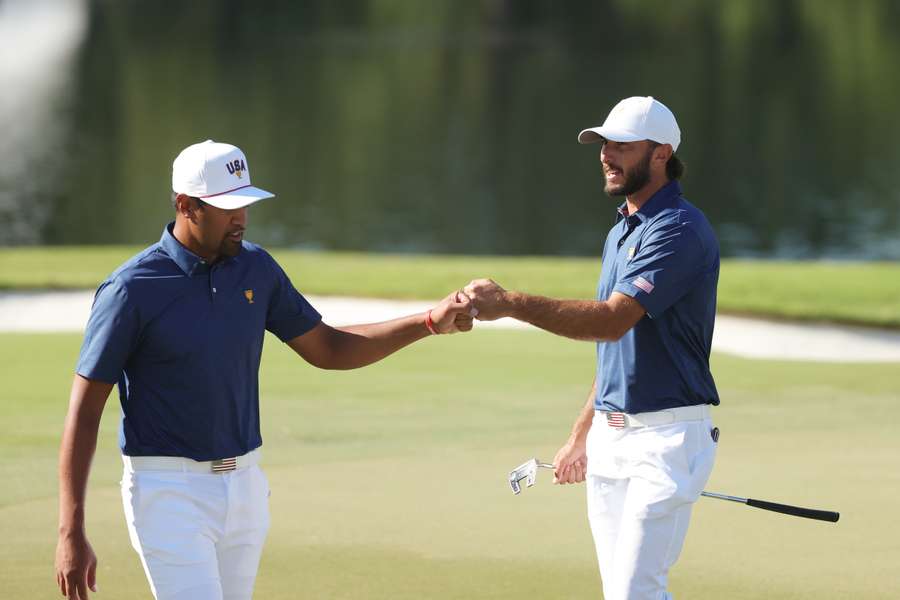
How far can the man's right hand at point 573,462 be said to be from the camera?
6141 millimetres

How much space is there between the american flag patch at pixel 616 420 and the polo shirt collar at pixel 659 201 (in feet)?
2.44

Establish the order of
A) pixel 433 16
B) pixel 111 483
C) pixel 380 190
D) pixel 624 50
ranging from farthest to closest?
pixel 433 16, pixel 624 50, pixel 380 190, pixel 111 483

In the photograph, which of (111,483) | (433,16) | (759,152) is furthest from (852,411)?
(433,16)

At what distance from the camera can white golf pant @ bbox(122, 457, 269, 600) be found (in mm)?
4727

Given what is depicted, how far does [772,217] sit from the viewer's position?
39531 mm

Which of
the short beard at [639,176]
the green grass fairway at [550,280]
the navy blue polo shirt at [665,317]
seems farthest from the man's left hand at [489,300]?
the green grass fairway at [550,280]

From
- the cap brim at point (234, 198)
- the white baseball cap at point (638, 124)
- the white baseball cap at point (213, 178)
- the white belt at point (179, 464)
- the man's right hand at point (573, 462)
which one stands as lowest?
the man's right hand at point (573, 462)

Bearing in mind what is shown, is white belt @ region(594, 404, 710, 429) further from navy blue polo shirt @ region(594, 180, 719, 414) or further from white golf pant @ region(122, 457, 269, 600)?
white golf pant @ region(122, 457, 269, 600)

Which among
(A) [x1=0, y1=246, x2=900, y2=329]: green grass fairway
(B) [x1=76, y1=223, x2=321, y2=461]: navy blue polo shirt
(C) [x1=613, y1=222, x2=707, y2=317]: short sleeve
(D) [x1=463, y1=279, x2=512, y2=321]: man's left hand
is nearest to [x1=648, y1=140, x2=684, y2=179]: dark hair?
(C) [x1=613, y1=222, x2=707, y2=317]: short sleeve

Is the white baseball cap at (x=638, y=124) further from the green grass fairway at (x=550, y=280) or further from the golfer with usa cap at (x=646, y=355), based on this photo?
the green grass fairway at (x=550, y=280)

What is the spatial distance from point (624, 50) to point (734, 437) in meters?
70.9

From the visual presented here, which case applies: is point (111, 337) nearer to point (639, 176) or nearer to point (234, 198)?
point (234, 198)

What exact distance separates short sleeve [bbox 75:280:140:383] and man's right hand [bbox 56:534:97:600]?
0.51 metres

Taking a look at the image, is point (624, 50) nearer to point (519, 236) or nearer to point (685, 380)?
point (519, 236)
